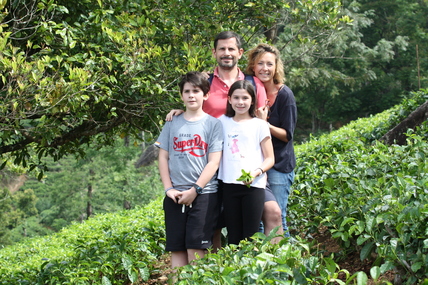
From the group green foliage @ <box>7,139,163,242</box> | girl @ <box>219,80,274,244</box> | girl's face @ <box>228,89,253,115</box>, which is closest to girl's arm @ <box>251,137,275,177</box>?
girl @ <box>219,80,274,244</box>

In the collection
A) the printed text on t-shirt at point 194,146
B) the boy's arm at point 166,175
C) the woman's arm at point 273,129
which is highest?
Result: the woman's arm at point 273,129

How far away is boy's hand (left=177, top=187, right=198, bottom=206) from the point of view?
337cm

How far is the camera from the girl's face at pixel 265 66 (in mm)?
3643

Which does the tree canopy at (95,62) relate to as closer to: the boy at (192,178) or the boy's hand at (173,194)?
the boy at (192,178)

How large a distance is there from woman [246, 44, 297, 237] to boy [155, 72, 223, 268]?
0.44 m

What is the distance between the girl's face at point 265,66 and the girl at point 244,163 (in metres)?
0.31

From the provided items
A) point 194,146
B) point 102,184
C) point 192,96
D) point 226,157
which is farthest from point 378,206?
point 102,184

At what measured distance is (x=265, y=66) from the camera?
3641 millimetres

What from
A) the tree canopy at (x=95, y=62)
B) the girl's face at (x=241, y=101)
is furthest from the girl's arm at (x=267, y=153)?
the tree canopy at (x=95, y=62)

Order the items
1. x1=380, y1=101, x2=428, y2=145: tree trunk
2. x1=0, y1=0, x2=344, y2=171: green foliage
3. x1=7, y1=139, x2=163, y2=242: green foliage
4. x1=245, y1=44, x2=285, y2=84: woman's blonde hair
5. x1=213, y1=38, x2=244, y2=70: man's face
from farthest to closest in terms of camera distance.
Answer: x1=7, y1=139, x2=163, y2=242: green foliage
x1=380, y1=101, x2=428, y2=145: tree trunk
x1=0, y1=0, x2=344, y2=171: green foliage
x1=245, y1=44, x2=285, y2=84: woman's blonde hair
x1=213, y1=38, x2=244, y2=70: man's face

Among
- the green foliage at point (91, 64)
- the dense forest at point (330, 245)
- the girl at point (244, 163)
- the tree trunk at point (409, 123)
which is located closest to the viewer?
the dense forest at point (330, 245)

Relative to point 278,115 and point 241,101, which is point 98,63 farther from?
point 278,115

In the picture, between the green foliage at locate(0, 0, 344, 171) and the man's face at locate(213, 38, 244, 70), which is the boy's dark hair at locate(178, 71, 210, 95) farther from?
the green foliage at locate(0, 0, 344, 171)

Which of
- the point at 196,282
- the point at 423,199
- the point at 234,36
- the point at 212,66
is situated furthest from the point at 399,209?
the point at 212,66
